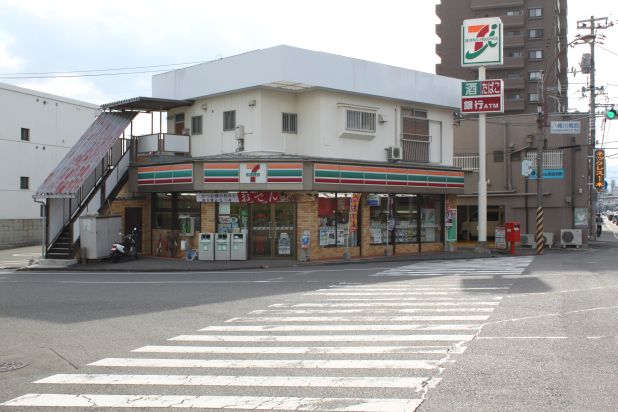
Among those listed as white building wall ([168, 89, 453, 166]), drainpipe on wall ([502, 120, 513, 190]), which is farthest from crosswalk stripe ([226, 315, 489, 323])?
drainpipe on wall ([502, 120, 513, 190])

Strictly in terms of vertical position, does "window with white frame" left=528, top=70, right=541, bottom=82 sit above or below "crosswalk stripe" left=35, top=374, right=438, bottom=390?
above

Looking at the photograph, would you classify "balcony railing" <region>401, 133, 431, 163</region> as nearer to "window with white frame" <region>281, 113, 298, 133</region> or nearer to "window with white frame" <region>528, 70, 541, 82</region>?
"window with white frame" <region>281, 113, 298, 133</region>

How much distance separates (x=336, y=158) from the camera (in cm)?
2589

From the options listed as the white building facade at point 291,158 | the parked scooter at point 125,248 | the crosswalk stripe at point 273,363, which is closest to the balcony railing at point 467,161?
the white building facade at point 291,158

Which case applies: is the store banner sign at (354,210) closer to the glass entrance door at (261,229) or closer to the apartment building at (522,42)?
the glass entrance door at (261,229)

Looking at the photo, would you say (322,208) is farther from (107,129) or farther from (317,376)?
(317,376)

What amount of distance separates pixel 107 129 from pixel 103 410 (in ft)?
75.1

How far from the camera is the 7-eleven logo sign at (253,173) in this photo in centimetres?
2378

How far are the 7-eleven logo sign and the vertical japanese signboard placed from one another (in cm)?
3047

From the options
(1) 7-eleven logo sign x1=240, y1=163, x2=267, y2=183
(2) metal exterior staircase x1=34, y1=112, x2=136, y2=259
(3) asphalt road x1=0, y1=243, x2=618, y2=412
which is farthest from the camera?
(2) metal exterior staircase x1=34, y1=112, x2=136, y2=259

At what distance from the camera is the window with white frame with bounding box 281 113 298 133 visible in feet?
84.8

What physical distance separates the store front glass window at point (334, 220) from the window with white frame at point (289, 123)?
10.2 feet

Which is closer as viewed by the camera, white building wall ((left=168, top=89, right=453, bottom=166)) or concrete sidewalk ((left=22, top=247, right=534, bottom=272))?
concrete sidewalk ((left=22, top=247, right=534, bottom=272))

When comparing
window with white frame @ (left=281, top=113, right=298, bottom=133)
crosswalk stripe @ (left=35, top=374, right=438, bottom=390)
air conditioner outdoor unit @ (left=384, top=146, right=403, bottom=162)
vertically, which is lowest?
crosswalk stripe @ (left=35, top=374, right=438, bottom=390)
